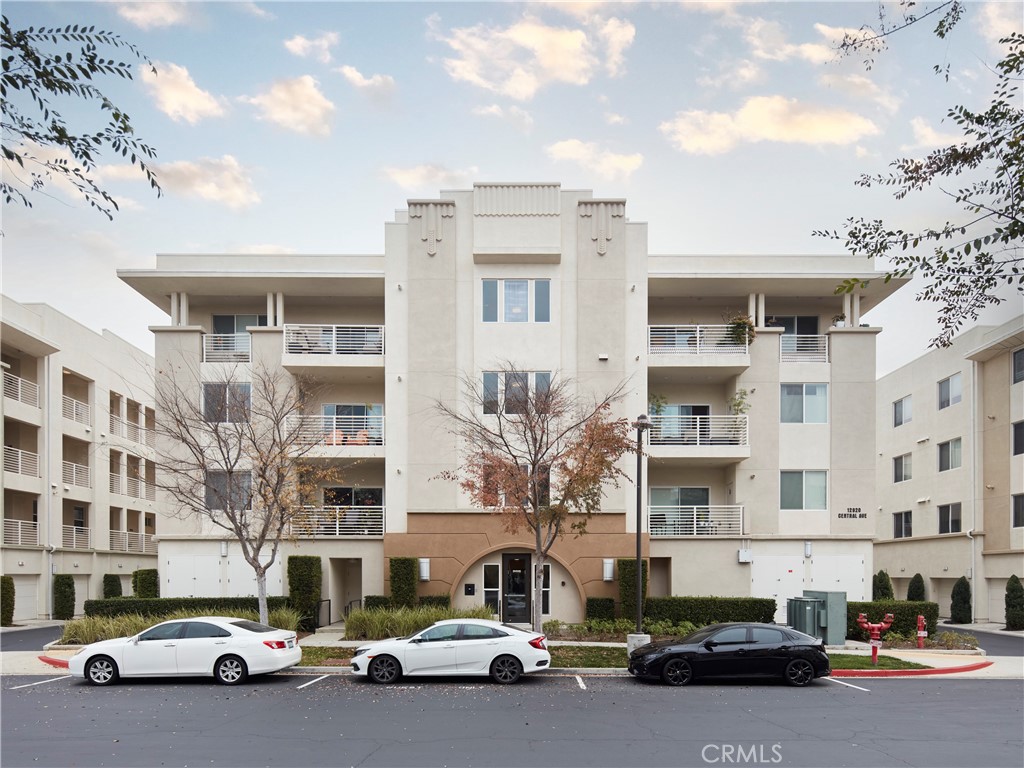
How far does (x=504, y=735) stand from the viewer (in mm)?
12664

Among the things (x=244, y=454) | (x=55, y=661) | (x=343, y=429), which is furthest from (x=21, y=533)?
(x=55, y=661)

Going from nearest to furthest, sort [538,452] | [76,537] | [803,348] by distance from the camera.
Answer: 1. [538,452]
2. [803,348]
3. [76,537]

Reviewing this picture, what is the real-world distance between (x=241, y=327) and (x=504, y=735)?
945 inches

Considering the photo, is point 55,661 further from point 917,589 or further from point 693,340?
point 917,589

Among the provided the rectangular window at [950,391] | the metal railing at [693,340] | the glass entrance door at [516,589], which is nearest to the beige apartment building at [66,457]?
the glass entrance door at [516,589]

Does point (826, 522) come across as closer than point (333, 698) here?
No

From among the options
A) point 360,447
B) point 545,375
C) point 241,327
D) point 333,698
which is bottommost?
point 333,698

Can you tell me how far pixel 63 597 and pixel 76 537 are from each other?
15.4 feet

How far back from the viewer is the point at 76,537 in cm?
4156

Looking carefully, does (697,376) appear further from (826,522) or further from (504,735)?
(504,735)

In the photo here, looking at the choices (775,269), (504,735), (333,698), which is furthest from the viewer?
(775,269)

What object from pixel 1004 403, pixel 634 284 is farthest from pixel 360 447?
pixel 1004 403

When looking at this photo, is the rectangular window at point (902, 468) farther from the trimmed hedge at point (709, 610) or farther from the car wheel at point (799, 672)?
the car wheel at point (799, 672)

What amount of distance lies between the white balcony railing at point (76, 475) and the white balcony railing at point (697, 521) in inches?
1075
